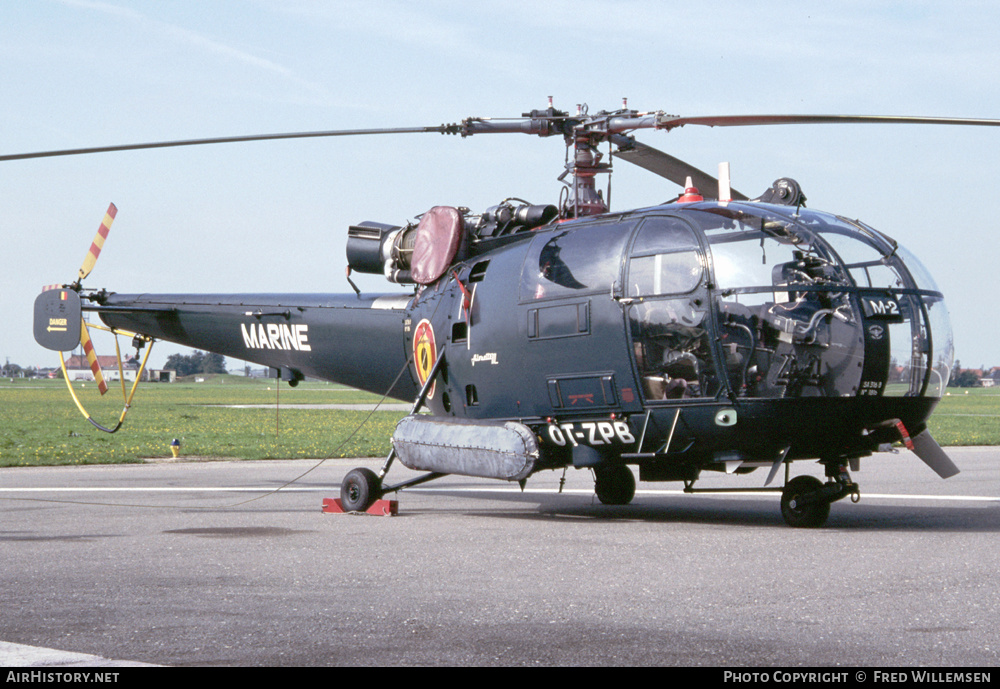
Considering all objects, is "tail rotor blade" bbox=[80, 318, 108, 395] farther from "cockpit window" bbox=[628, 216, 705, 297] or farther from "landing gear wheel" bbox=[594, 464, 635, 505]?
"cockpit window" bbox=[628, 216, 705, 297]

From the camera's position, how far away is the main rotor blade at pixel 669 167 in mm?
12086

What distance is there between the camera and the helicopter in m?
9.87

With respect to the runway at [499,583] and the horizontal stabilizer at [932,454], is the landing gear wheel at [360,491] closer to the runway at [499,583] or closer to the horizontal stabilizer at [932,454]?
the runway at [499,583]

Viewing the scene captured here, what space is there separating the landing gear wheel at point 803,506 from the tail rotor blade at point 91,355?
10.1 meters

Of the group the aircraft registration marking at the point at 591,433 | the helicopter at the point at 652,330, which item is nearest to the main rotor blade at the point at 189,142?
the helicopter at the point at 652,330

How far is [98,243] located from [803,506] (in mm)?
11206

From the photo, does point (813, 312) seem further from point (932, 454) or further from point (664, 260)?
point (932, 454)

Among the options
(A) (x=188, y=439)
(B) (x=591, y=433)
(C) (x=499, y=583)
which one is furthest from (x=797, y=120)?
(A) (x=188, y=439)

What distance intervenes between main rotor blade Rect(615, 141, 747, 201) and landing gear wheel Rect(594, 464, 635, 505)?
11.7ft

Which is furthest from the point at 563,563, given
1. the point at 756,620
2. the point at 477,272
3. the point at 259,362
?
the point at 259,362

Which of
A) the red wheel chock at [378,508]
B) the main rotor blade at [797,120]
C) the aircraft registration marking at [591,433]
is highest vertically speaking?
the main rotor blade at [797,120]
